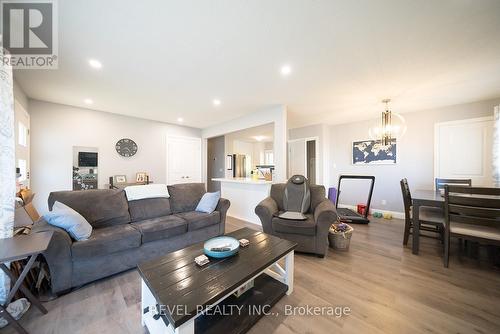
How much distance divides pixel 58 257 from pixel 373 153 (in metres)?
5.86

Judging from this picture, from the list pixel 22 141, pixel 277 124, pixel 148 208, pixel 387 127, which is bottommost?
pixel 148 208

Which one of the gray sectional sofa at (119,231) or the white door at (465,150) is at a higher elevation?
the white door at (465,150)

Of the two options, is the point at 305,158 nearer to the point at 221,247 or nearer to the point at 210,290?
the point at 221,247

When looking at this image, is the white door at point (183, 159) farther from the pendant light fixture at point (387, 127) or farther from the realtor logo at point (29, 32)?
the pendant light fixture at point (387, 127)

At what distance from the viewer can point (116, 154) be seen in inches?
164

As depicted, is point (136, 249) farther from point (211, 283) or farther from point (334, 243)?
point (334, 243)

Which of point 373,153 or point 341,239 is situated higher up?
point 373,153

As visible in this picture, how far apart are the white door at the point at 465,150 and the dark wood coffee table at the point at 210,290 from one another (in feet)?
13.8

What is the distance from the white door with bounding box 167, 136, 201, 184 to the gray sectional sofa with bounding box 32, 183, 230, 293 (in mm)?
2262

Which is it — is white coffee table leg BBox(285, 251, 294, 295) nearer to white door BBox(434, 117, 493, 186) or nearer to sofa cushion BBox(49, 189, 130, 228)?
sofa cushion BBox(49, 189, 130, 228)

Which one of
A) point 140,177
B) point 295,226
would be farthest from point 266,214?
point 140,177

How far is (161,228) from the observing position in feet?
7.29

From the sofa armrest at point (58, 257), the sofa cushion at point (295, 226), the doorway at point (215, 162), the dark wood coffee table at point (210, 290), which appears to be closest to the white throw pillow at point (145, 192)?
the sofa armrest at point (58, 257)

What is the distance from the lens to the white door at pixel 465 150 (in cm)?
327
